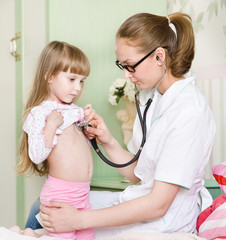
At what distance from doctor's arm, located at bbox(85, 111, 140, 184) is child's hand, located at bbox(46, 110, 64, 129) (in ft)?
0.48

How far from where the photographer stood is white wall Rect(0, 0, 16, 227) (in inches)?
111

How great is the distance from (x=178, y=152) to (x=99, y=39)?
149 cm

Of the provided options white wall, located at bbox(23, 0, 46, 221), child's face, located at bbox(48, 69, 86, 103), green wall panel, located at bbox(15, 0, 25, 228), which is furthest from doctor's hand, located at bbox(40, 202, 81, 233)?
green wall panel, located at bbox(15, 0, 25, 228)

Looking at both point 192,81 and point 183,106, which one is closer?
point 183,106

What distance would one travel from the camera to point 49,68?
6.06ft

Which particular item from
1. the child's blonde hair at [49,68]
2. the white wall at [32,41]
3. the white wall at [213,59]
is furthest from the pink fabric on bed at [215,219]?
the white wall at [32,41]

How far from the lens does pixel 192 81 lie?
1548 mm

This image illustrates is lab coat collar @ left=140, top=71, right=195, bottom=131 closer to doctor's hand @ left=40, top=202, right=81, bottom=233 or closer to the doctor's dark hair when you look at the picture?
the doctor's dark hair

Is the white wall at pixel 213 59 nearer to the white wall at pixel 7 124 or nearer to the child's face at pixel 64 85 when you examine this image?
the child's face at pixel 64 85

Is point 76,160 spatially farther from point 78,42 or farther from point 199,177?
point 78,42

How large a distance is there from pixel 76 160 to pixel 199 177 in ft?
1.86

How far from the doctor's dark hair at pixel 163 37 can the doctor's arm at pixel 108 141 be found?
Result: 417 millimetres

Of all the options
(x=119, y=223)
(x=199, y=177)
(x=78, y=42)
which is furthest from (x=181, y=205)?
(x=78, y=42)

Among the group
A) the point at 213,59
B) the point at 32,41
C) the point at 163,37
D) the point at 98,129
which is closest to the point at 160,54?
the point at 163,37
